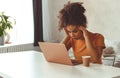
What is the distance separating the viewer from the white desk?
1.74 meters

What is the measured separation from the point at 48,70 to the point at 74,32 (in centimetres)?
52

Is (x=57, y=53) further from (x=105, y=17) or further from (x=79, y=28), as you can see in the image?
(x=105, y=17)

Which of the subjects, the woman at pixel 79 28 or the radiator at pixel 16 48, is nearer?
the woman at pixel 79 28

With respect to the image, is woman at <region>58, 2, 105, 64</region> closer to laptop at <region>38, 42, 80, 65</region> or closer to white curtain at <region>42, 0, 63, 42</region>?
laptop at <region>38, 42, 80, 65</region>

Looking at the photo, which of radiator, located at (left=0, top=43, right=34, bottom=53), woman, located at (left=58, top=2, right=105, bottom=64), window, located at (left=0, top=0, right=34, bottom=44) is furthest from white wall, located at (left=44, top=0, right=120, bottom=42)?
woman, located at (left=58, top=2, right=105, bottom=64)

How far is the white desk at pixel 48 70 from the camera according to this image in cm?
174

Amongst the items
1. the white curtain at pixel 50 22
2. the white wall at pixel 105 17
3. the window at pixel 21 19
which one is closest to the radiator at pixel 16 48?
the window at pixel 21 19

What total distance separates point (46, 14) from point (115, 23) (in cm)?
165

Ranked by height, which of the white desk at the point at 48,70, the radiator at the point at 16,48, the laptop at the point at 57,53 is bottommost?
the radiator at the point at 16,48

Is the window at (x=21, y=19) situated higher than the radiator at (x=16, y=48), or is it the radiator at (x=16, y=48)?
the window at (x=21, y=19)

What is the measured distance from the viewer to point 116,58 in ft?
12.3

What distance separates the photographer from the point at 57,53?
213cm

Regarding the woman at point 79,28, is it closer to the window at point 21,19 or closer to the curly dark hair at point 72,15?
the curly dark hair at point 72,15

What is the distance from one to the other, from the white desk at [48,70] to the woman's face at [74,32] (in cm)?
34
